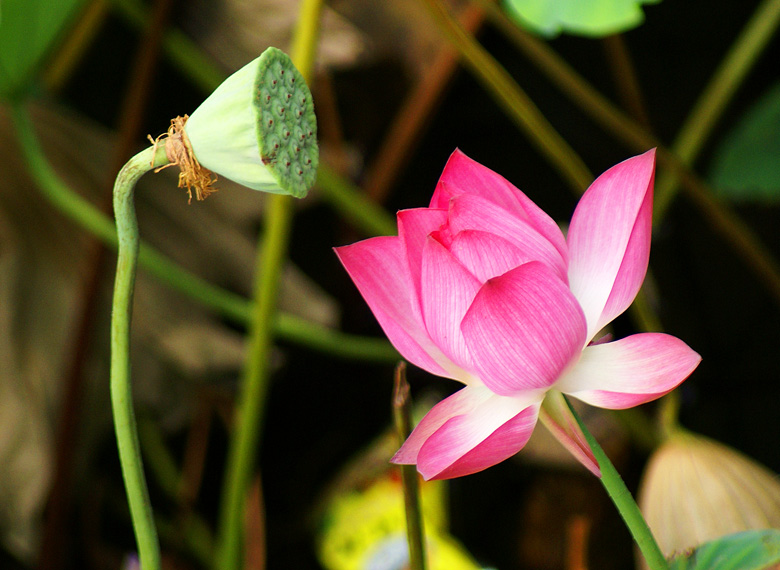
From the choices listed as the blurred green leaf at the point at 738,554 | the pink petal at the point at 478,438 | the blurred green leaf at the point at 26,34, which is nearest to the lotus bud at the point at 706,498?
the blurred green leaf at the point at 738,554

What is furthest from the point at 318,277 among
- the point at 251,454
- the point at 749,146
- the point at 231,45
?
the point at 749,146

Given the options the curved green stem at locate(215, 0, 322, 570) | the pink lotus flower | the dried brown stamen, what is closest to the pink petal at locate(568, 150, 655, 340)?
the pink lotus flower

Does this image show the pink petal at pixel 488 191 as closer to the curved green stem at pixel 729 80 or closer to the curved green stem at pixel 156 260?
the curved green stem at pixel 156 260

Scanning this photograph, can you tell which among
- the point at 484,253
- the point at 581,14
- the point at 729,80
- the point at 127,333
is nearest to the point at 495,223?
the point at 484,253

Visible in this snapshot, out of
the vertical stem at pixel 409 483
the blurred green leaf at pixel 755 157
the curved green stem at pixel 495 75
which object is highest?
the blurred green leaf at pixel 755 157

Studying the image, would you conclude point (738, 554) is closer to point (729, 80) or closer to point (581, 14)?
point (581, 14)

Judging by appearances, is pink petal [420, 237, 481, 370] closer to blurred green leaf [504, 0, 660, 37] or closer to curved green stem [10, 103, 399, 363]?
blurred green leaf [504, 0, 660, 37]
